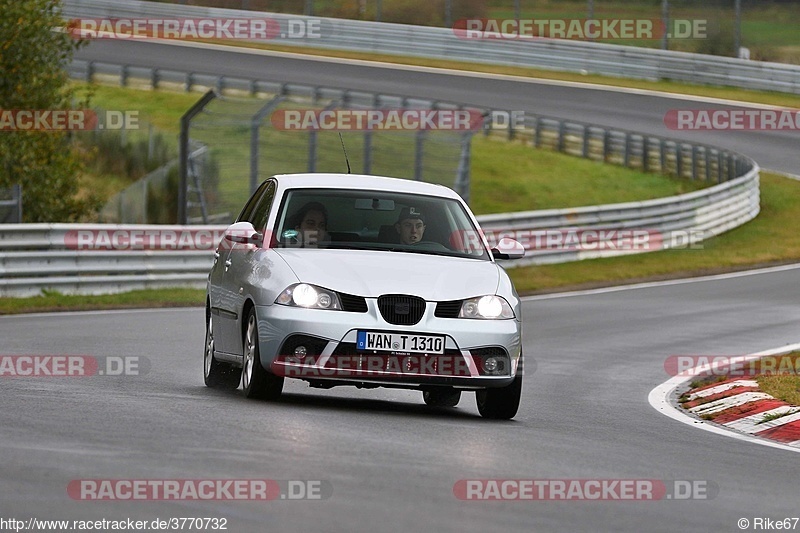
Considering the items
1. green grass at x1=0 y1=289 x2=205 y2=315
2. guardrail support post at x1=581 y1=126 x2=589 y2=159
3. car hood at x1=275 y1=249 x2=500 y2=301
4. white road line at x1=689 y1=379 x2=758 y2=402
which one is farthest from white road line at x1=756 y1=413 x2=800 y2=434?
guardrail support post at x1=581 y1=126 x2=589 y2=159

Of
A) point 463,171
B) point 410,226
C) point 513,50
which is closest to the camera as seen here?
point 410,226

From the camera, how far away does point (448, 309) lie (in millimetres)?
9844

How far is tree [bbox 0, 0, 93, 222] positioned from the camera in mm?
24984

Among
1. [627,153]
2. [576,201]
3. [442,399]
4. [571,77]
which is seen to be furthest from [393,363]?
[571,77]

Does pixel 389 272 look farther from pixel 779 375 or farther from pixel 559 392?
pixel 779 375

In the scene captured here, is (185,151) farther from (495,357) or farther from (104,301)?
(495,357)

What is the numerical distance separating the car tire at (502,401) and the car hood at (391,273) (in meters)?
0.67

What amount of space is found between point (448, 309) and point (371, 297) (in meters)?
0.50

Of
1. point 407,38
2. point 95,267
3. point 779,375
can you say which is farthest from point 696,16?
point 779,375

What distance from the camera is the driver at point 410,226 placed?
10.7m

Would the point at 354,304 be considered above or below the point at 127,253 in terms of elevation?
above

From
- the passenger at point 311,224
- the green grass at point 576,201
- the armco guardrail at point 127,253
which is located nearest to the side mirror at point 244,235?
the passenger at point 311,224

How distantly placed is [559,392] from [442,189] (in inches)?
98.1

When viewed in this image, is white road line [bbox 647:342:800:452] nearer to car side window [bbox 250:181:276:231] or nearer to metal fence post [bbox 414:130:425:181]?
car side window [bbox 250:181:276:231]
